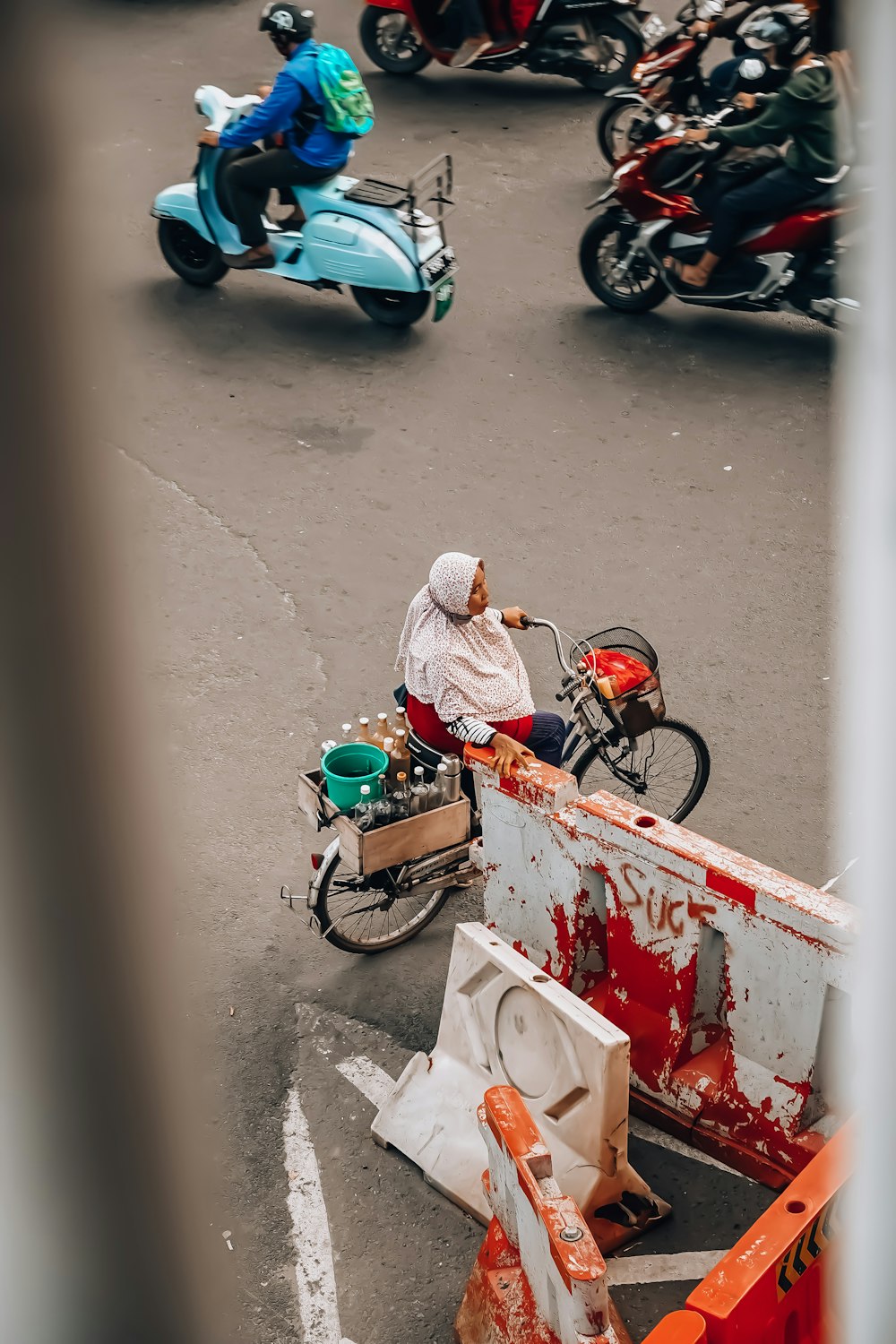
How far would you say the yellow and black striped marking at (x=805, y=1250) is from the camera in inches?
110

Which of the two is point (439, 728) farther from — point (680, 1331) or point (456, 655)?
point (680, 1331)

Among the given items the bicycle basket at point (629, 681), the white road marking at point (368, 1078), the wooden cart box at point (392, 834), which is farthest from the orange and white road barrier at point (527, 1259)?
the bicycle basket at point (629, 681)

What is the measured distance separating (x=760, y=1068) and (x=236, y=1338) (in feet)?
4.72

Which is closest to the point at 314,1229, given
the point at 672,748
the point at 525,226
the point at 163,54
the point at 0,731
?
the point at 672,748

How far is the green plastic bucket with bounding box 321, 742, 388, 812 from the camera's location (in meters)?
4.18

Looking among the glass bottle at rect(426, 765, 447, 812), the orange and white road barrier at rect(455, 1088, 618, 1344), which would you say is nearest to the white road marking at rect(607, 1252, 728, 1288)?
the orange and white road barrier at rect(455, 1088, 618, 1344)

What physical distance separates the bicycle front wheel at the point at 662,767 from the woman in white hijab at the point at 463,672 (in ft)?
1.23

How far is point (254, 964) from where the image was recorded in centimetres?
446

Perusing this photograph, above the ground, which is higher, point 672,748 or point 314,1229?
point 672,748

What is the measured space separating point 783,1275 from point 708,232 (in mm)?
6241

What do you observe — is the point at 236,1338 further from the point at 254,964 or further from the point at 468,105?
the point at 468,105

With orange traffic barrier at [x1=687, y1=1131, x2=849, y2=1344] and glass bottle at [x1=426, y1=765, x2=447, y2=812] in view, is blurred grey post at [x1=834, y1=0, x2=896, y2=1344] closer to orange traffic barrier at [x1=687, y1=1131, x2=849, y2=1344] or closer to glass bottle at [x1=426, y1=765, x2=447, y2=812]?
orange traffic barrier at [x1=687, y1=1131, x2=849, y2=1344]

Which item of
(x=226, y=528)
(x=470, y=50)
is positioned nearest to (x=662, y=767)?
(x=226, y=528)

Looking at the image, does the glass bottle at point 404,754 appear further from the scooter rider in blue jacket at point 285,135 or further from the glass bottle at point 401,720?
the scooter rider in blue jacket at point 285,135
